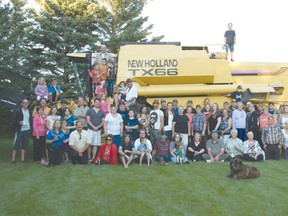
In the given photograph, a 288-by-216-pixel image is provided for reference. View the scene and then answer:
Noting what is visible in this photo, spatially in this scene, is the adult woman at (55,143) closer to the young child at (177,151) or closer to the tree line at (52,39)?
the young child at (177,151)

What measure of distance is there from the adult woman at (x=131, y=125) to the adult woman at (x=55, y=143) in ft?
5.97

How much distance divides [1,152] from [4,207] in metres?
6.49

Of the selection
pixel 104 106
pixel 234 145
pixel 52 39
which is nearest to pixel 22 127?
pixel 104 106

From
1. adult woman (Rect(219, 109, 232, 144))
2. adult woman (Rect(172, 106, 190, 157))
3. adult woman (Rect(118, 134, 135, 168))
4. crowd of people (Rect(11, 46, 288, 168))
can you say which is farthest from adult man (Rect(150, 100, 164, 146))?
adult woman (Rect(219, 109, 232, 144))

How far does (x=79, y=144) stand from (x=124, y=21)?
18047 mm

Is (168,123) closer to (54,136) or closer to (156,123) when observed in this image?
(156,123)

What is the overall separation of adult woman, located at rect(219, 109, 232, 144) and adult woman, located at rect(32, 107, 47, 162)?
17.1 ft

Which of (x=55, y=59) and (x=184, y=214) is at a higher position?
(x=55, y=59)

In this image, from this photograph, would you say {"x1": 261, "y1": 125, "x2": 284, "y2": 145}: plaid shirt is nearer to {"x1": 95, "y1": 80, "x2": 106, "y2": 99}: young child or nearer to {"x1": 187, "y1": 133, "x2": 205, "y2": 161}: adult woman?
{"x1": 187, "y1": 133, "x2": 205, "y2": 161}: adult woman

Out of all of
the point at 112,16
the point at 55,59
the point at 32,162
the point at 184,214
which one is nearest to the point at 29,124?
the point at 32,162

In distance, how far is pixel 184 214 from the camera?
17.3 feet

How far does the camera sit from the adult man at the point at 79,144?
884 centimetres

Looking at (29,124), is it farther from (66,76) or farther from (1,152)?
(66,76)

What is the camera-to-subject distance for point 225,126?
10070mm
